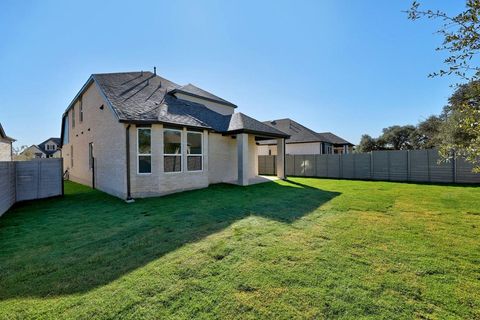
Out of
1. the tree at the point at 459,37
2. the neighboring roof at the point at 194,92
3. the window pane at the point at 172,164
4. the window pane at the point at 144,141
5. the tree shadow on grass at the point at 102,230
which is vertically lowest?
the tree shadow on grass at the point at 102,230

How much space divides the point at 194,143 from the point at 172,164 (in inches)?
65.4

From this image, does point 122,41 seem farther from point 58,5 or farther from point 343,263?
point 343,263

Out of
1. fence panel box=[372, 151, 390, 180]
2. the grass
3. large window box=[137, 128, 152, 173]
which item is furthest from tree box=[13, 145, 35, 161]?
fence panel box=[372, 151, 390, 180]

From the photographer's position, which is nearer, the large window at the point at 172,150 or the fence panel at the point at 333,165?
the large window at the point at 172,150

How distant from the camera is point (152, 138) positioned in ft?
32.3

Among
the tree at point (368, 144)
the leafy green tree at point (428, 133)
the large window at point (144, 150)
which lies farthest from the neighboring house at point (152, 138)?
the tree at point (368, 144)

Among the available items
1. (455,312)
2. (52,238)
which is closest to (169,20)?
(52,238)

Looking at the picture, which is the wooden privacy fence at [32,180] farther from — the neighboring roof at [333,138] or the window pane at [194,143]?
the neighboring roof at [333,138]

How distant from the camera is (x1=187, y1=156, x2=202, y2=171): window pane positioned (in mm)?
11201

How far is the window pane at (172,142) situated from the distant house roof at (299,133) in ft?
47.1

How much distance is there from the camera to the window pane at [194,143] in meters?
11.2

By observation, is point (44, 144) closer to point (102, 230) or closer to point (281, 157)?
point (281, 157)

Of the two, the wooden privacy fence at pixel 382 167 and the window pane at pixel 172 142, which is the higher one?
the window pane at pixel 172 142

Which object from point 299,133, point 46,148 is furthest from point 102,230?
point 46,148
